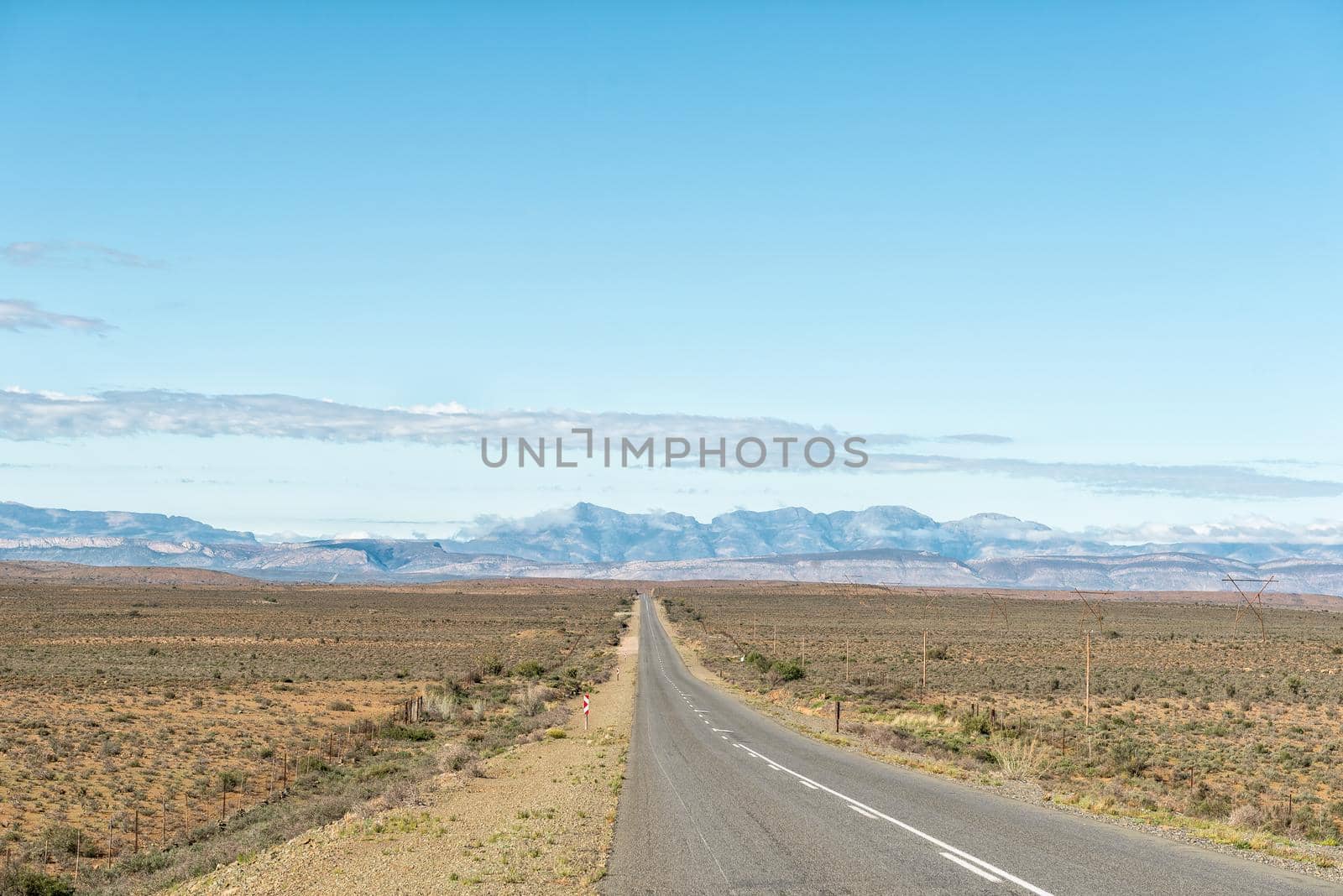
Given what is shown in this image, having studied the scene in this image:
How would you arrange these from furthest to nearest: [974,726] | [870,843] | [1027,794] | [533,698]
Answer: [533,698] < [974,726] < [1027,794] < [870,843]

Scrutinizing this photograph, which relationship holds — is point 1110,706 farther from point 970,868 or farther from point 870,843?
point 970,868

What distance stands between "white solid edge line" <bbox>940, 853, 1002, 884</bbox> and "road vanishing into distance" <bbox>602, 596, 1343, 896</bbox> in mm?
36

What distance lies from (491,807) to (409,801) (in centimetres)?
183

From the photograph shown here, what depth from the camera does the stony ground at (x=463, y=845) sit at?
14828 millimetres

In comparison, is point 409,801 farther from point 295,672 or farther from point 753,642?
point 753,642

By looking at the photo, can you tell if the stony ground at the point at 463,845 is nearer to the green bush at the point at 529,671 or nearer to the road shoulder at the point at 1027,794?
the road shoulder at the point at 1027,794

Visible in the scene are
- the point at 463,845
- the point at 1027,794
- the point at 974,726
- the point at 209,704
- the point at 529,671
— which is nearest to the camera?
the point at 463,845

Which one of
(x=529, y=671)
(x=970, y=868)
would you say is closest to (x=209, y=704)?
(x=529, y=671)

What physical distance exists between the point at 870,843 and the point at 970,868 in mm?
2282

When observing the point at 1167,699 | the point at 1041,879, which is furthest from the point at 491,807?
the point at 1167,699

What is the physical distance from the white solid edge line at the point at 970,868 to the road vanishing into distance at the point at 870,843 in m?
0.04

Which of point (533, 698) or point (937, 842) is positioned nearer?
point (937, 842)

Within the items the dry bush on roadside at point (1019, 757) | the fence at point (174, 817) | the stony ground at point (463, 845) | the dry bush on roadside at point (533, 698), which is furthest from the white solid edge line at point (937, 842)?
the dry bush on roadside at point (533, 698)

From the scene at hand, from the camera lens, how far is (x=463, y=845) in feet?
57.7
